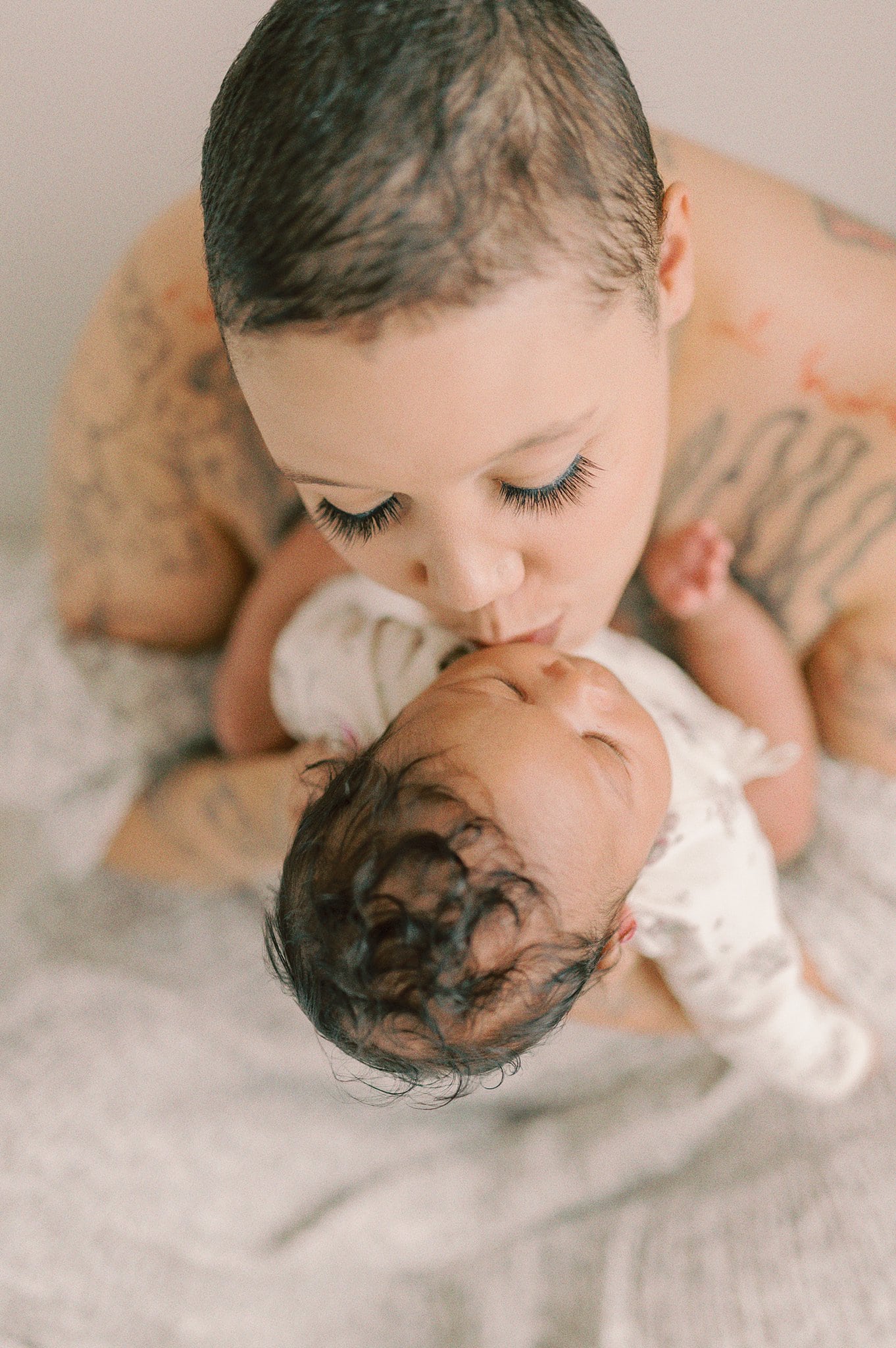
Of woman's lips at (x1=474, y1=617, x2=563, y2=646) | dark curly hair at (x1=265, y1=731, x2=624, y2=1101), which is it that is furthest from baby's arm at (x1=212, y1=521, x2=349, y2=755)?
dark curly hair at (x1=265, y1=731, x2=624, y2=1101)

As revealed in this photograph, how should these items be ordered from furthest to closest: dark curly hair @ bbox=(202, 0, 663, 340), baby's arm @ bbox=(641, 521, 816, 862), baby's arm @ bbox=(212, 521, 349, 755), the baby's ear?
baby's arm @ bbox=(212, 521, 349, 755) < baby's arm @ bbox=(641, 521, 816, 862) < the baby's ear < dark curly hair @ bbox=(202, 0, 663, 340)

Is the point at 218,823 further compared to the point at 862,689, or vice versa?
the point at 218,823

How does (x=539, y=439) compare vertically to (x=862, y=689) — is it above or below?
above

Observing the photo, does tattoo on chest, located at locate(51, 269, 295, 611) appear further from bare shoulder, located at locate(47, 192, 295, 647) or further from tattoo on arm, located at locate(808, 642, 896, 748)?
tattoo on arm, located at locate(808, 642, 896, 748)

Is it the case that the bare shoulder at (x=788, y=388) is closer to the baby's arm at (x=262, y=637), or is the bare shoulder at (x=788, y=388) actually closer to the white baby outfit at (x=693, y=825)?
the white baby outfit at (x=693, y=825)

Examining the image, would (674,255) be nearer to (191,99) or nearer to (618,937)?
(618,937)

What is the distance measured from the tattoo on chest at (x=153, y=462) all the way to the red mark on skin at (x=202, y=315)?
0.03 m

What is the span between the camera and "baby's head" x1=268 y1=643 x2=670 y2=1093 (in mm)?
642

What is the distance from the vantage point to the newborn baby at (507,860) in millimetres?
645

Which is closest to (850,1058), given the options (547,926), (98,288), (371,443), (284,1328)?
(547,926)

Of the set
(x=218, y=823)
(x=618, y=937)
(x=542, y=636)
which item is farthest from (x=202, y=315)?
(x=618, y=937)

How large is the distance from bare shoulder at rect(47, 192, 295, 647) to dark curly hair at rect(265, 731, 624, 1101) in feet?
1.61

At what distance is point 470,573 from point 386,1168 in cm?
91

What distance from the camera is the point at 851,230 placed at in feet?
2.91
